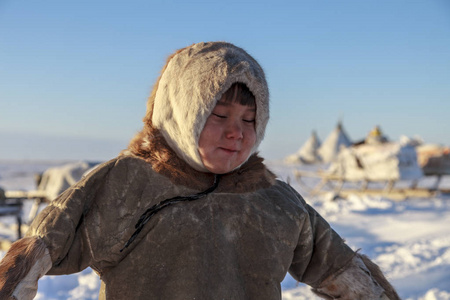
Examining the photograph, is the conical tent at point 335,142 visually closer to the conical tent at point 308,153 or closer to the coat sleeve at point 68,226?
the conical tent at point 308,153

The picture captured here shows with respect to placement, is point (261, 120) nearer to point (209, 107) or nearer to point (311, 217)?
point (209, 107)

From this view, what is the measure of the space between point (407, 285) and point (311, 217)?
8.23ft

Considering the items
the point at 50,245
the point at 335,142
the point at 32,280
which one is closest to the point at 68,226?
the point at 50,245

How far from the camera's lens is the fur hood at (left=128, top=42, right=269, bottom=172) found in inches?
57.7

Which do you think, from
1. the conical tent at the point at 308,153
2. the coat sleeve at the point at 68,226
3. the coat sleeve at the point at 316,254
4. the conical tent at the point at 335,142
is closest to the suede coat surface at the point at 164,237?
the coat sleeve at the point at 68,226

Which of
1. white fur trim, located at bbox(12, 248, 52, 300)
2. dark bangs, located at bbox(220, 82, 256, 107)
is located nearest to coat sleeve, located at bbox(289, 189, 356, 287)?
dark bangs, located at bbox(220, 82, 256, 107)

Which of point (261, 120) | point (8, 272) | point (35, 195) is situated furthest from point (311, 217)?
point (35, 195)

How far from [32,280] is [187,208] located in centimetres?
52

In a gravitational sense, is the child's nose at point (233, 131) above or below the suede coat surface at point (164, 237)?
above

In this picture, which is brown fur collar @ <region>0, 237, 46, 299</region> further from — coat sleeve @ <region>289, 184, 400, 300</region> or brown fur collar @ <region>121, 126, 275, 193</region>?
coat sleeve @ <region>289, 184, 400, 300</region>

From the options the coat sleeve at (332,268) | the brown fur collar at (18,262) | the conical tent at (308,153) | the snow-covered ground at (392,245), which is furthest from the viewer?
the conical tent at (308,153)

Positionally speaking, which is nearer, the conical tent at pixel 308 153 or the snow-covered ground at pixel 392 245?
the snow-covered ground at pixel 392 245

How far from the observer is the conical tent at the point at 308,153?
4388 centimetres

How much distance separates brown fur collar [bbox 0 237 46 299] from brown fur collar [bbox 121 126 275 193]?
44cm
